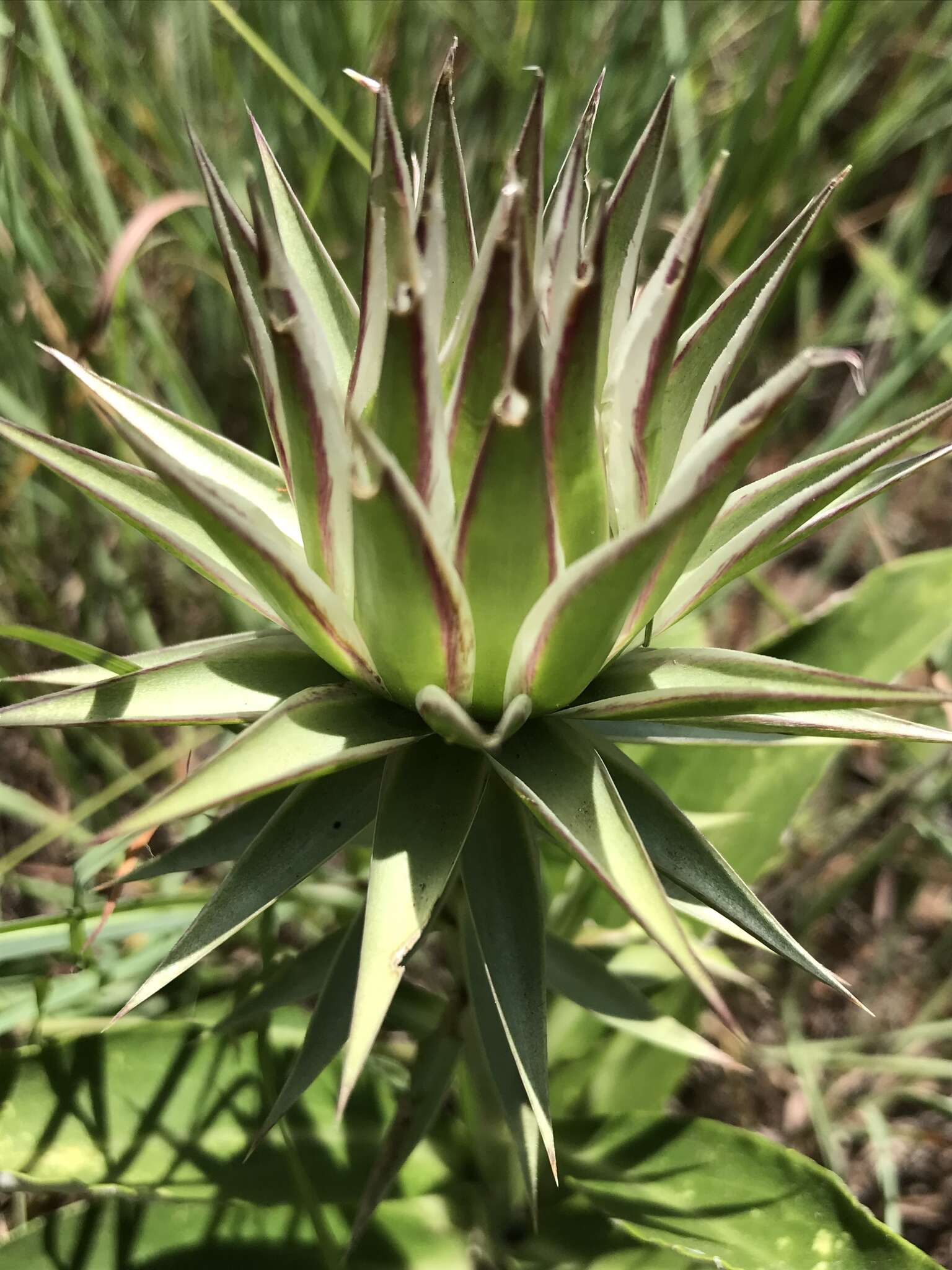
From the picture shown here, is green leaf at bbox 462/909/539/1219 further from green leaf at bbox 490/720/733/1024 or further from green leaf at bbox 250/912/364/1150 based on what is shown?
green leaf at bbox 490/720/733/1024

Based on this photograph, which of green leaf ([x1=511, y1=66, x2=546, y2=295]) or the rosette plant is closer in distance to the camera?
the rosette plant

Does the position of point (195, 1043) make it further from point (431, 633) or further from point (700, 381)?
point (700, 381)

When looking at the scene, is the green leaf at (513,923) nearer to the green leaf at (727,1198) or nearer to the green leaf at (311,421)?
the green leaf at (311,421)

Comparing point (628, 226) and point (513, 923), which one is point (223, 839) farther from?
point (628, 226)

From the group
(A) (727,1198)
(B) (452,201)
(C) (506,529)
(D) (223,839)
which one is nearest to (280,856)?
(D) (223,839)

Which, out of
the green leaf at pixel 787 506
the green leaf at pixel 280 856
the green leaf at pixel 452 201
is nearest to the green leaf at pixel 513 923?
the green leaf at pixel 280 856

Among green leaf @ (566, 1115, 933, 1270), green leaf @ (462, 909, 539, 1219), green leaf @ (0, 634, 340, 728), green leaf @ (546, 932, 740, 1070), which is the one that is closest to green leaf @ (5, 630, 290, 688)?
green leaf @ (0, 634, 340, 728)
